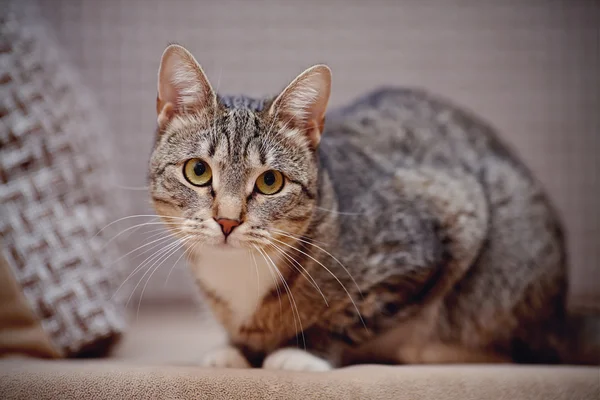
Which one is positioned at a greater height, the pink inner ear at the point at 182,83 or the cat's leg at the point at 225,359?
the pink inner ear at the point at 182,83

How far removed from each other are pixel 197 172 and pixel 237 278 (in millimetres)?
221

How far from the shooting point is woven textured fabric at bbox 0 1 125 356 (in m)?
1.25

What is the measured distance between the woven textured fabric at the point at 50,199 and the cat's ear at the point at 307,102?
539mm

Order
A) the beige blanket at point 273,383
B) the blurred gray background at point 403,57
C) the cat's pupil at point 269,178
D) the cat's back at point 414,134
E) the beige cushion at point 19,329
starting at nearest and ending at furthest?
the beige blanket at point 273,383
the cat's pupil at point 269,178
the beige cushion at point 19,329
the cat's back at point 414,134
the blurred gray background at point 403,57

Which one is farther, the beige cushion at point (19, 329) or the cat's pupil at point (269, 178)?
the beige cushion at point (19, 329)

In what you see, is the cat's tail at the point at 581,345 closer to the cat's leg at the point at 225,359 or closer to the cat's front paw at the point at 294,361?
the cat's front paw at the point at 294,361

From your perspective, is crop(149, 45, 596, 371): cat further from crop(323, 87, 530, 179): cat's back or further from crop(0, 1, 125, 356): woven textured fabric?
crop(0, 1, 125, 356): woven textured fabric

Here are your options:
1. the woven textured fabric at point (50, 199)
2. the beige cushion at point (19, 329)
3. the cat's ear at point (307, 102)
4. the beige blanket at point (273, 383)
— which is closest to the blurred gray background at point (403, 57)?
the woven textured fabric at point (50, 199)

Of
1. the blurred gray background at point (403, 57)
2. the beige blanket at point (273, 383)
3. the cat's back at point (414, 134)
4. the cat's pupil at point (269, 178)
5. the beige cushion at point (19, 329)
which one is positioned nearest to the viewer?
the beige blanket at point (273, 383)

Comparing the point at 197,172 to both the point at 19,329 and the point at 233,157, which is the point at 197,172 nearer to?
the point at 233,157

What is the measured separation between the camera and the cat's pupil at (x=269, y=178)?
3.59 feet

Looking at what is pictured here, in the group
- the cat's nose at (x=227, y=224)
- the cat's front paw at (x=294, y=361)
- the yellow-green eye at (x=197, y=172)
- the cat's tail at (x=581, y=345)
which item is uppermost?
the yellow-green eye at (x=197, y=172)

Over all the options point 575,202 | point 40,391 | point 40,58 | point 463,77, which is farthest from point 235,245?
point 575,202

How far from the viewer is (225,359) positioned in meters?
1.17
